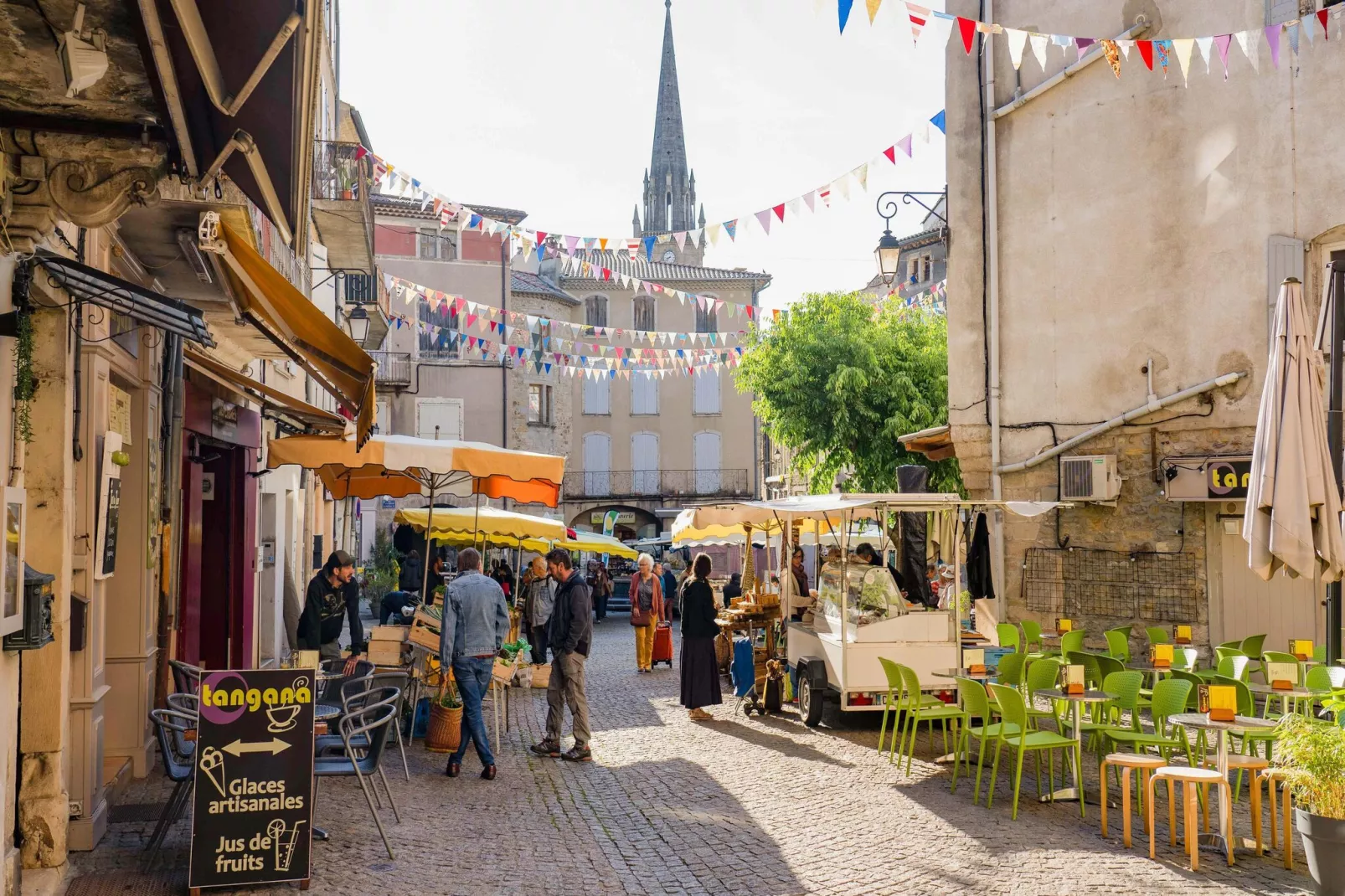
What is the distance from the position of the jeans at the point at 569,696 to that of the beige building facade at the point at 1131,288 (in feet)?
25.5

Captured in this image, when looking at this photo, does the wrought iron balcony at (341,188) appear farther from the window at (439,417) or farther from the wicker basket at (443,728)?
the window at (439,417)

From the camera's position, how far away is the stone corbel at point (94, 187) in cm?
516

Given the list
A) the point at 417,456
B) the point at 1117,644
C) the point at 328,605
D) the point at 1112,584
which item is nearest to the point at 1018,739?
the point at 1117,644

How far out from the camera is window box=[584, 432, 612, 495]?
173 feet

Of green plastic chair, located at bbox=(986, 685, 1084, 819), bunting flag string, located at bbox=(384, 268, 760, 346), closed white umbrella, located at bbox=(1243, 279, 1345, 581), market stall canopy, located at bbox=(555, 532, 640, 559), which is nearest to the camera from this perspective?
green plastic chair, located at bbox=(986, 685, 1084, 819)

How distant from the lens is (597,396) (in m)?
52.8

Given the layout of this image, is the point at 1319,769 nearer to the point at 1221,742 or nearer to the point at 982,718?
the point at 1221,742

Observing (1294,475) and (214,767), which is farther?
(1294,475)

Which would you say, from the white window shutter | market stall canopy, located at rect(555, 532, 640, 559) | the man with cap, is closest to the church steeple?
market stall canopy, located at rect(555, 532, 640, 559)

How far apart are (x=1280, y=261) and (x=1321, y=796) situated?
30.9 ft

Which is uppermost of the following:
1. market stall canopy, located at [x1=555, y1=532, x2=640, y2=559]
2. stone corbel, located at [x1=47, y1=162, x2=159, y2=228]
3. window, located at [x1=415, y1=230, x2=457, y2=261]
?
window, located at [x1=415, y1=230, x2=457, y2=261]

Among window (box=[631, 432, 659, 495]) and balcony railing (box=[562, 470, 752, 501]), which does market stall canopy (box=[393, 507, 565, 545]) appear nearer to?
balcony railing (box=[562, 470, 752, 501])

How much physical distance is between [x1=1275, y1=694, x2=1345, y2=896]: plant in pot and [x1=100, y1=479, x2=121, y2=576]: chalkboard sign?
6541 millimetres

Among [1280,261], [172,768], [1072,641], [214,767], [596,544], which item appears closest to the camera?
[214,767]
